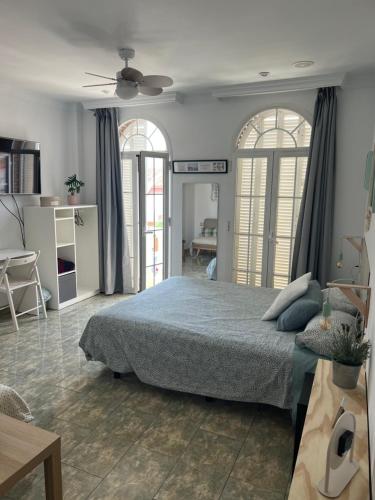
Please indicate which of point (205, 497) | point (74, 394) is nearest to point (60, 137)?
point (74, 394)

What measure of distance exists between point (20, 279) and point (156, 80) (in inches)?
107

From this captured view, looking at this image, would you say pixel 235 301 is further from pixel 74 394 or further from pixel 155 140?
pixel 155 140

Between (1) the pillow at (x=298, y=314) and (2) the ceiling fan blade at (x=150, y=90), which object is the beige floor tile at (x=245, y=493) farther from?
(2) the ceiling fan blade at (x=150, y=90)

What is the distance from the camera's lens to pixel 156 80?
2.91m

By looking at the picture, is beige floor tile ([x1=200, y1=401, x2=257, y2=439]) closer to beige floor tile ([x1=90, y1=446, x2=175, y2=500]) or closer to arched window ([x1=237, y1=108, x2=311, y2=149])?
beige floor tile ([x1=90, y1=446, x2=175, y2=500])

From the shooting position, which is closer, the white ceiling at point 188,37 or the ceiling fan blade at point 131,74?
the white ceiling at point 188,37

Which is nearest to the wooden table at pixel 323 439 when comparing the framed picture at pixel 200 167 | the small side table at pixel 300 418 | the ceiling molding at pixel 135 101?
the small side table at pixel 300 418

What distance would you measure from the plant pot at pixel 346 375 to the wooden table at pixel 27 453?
1.32 m

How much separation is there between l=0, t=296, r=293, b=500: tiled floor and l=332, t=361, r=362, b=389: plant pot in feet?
2.26

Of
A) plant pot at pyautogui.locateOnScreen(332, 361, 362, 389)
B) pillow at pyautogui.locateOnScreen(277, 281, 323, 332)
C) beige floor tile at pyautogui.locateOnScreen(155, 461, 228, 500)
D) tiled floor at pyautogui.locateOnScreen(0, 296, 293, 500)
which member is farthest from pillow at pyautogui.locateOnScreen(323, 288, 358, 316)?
beige floor tile at pyautogui.locateOnScreen(155, 461, 228, 500)

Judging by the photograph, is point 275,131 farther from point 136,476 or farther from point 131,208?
point 136,476

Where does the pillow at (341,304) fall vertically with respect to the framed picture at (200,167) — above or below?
below

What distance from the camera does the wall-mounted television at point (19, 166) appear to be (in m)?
4.09

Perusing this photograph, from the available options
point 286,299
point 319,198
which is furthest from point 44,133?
point 286,299
